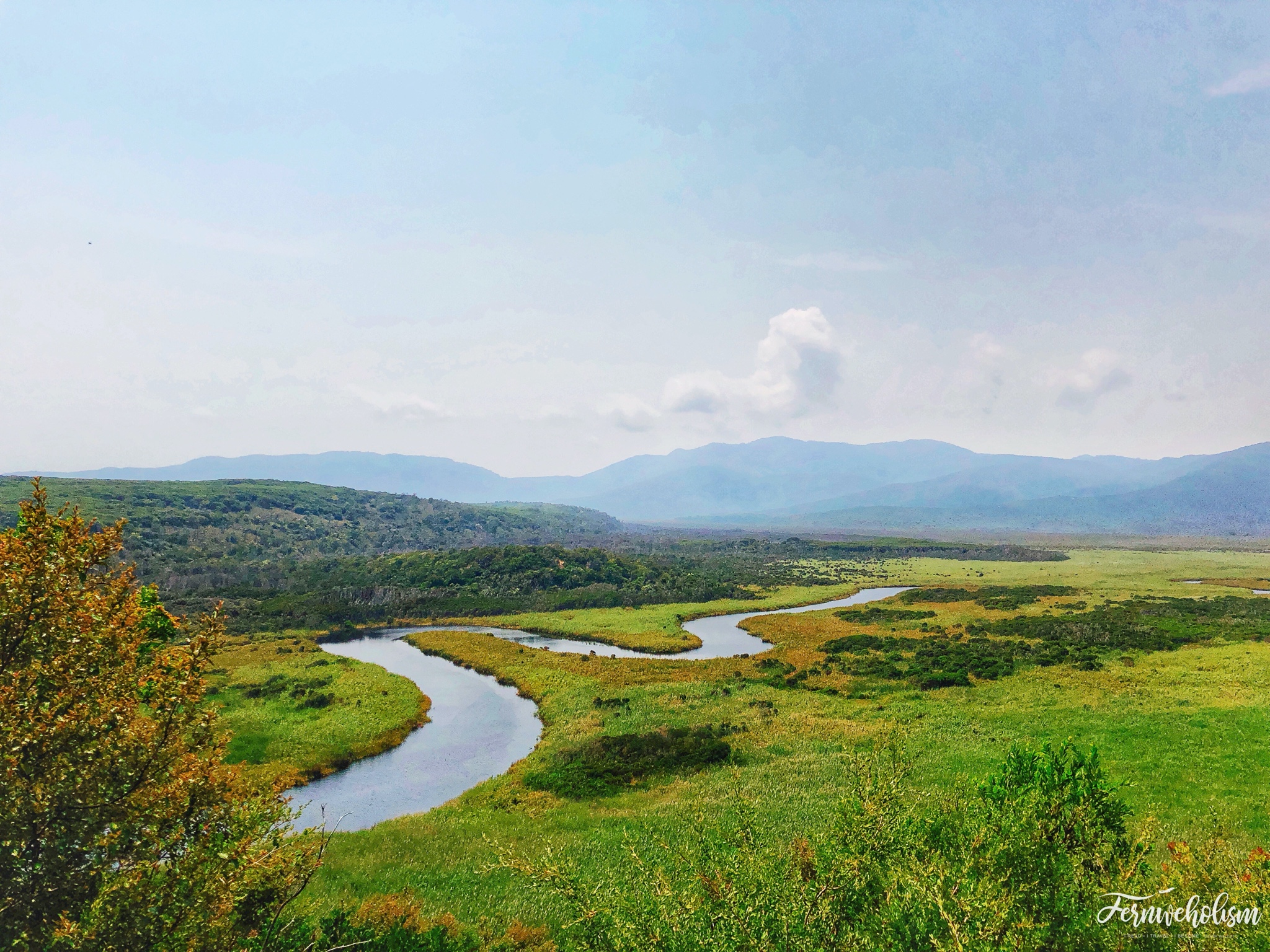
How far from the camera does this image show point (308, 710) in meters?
45.6

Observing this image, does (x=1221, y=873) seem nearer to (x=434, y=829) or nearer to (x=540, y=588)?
(x=434, y=829)

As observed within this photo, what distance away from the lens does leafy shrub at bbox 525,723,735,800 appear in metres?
33.1

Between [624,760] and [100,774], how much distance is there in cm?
3108

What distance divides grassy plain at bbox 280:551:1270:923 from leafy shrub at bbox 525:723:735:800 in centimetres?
100

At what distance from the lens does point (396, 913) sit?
58.9 feet

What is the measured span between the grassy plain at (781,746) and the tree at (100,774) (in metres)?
4.87

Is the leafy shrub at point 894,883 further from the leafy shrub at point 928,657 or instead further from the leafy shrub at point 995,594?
the leafy shrub at point 995,594

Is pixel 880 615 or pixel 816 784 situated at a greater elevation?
pixel 816 784

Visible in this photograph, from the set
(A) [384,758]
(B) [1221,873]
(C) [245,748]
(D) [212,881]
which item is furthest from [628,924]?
(C) [245,748]

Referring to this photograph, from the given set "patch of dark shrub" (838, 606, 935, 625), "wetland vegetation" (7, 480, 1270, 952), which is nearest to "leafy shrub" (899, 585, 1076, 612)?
"wetland vegetation" (7, 480, 1270, 952)

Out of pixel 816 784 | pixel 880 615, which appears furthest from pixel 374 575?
pixel 816 784

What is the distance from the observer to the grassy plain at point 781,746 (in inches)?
898

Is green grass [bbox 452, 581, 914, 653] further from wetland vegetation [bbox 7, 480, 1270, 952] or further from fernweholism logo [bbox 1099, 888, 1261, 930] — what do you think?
fernweholism logo [bbox 1099, 888, 1261, 930]

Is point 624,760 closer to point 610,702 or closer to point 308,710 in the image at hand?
point 610,702
